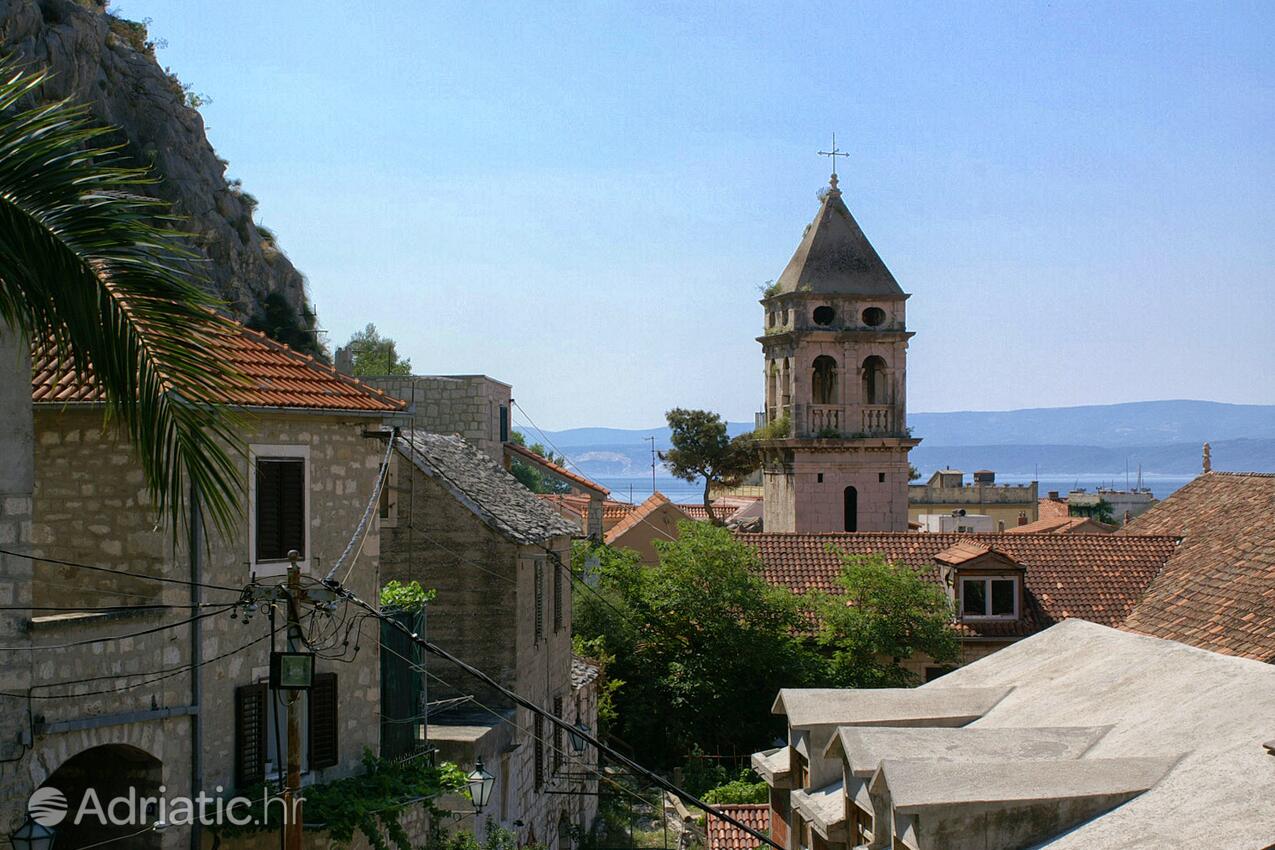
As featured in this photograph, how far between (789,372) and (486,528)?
99.8 feet

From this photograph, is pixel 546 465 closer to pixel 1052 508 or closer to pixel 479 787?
pixel 479 787

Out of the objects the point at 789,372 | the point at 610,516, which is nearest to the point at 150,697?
the point at 789,372

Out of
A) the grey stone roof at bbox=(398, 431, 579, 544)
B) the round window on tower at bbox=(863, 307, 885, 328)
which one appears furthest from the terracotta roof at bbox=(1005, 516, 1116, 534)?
the grey stone roof at bbox=(398, 431, 579, 544)

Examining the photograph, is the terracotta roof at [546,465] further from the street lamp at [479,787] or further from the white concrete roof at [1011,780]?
the white concrete roof at [1011,780]

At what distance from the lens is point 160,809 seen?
13.6 meters

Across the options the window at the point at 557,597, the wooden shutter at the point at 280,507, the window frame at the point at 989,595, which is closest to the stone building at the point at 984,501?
the window frame at the point at 989,595

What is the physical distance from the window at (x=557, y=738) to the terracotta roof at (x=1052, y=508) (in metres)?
80.2

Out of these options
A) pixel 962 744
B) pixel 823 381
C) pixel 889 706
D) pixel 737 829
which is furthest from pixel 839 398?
pixel 962 744

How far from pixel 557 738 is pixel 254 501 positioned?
49.8ft

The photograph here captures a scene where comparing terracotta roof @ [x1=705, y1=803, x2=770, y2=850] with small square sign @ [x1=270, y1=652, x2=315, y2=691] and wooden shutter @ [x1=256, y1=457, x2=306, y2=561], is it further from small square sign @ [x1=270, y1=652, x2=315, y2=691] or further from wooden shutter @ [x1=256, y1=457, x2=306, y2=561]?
small square sign @ [x1=270, y1=652, x2=315, y2=691]

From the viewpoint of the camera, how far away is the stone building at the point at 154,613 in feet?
40.7

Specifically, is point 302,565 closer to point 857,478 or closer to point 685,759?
point 685,759

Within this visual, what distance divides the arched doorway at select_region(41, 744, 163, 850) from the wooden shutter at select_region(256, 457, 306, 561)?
263 cm

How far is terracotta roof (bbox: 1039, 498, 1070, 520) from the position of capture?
104 m
